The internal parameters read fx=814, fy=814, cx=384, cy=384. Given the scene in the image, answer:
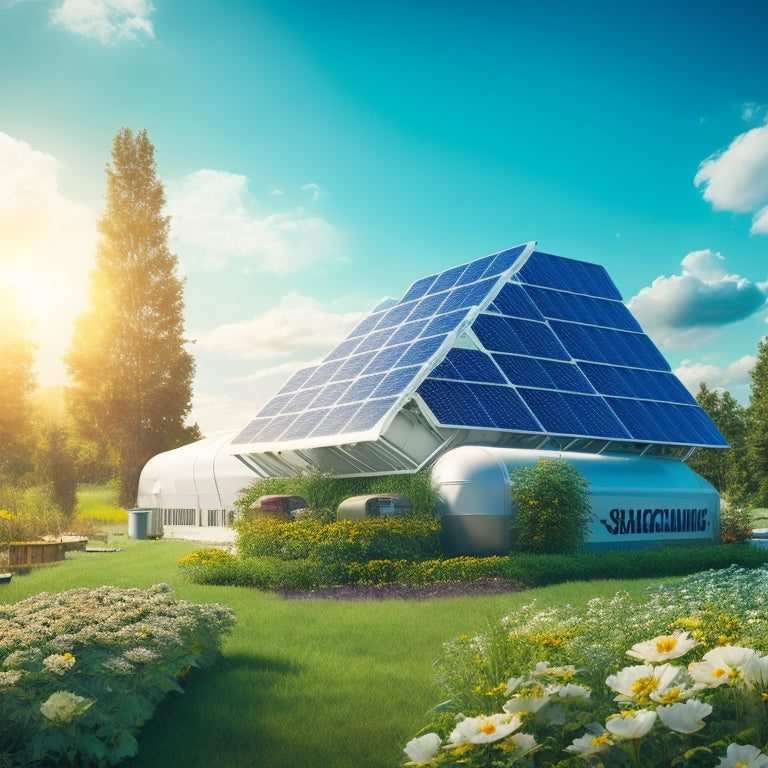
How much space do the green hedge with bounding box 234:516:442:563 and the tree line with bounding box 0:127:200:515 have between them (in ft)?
111

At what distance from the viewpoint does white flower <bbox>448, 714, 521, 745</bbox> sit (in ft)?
14.2

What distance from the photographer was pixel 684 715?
4.20 meters

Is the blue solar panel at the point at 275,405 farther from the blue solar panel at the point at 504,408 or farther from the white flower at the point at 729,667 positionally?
the white flower at the point at 729,667

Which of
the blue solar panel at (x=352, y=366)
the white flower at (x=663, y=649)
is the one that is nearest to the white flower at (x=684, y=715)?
the white flower at (x=663, y=649)

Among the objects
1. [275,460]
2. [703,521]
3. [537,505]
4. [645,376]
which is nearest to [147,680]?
[537,505]

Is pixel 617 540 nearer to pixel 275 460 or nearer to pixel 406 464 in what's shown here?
pixel 406 464

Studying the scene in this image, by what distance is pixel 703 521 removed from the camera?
27609 mm

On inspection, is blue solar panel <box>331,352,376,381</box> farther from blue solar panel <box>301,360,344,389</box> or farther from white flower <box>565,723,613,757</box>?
white flower <box>565,723,613,757</box>

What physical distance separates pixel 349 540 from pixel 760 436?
175 ft

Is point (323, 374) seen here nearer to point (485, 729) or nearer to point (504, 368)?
Answer: point (504, 368)

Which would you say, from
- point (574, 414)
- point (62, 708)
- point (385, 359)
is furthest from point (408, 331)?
point (62, 708)

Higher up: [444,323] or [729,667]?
[444,323]

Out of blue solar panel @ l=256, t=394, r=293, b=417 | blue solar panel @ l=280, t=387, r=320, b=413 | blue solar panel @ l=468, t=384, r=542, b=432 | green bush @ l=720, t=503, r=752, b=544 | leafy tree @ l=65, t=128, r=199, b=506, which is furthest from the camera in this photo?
leafy tree @ l=65, t=128, r=199, b=506

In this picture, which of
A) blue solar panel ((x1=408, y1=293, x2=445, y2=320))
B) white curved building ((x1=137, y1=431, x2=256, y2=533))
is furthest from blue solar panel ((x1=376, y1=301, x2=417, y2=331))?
white curved building ((x1=137, y1=431, x2=256, y2=533))
